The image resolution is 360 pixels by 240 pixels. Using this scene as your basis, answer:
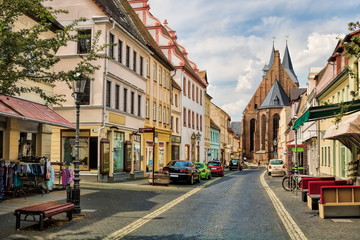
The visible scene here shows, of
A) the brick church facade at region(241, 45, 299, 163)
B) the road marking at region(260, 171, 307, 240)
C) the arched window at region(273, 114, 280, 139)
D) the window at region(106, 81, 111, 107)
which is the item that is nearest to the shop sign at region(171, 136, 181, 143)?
the window at region(106, 81, 111, 107)

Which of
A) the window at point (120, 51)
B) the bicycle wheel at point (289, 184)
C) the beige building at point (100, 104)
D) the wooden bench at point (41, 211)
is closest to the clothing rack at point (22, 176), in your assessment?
the wooden bench at point (41, 211)

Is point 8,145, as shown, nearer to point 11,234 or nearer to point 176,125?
point 11,234

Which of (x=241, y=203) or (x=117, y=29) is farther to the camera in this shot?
(x=117, y=29)

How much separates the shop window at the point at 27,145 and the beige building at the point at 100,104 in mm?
6777

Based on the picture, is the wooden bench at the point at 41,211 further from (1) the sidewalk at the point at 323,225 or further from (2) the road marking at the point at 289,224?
(1) the sidewalk at the point at 323,225

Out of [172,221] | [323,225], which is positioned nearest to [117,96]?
[172,221]

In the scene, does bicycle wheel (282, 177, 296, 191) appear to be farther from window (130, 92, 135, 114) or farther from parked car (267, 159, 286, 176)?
parked car (267, 159, 286, 176)

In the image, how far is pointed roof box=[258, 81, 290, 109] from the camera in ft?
342

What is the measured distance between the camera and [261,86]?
110562mm

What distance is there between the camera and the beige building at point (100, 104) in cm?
2650

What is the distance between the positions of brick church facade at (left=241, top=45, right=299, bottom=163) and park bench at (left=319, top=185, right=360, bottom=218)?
90833 millimetres

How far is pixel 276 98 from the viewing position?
104m

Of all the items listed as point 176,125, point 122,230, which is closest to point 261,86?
point 176,125

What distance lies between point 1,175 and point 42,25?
730 cm
